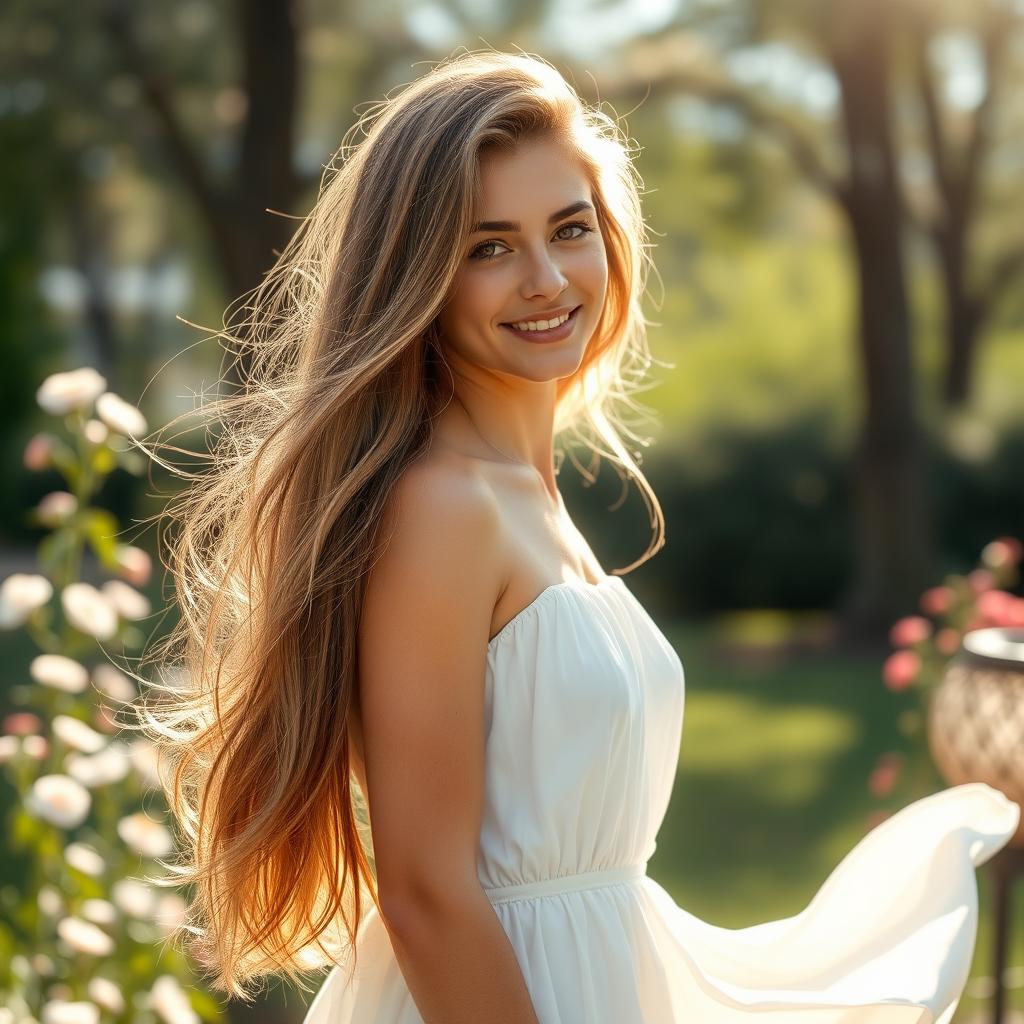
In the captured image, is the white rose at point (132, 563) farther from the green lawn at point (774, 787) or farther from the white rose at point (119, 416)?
the green lawn at point (774, 787)

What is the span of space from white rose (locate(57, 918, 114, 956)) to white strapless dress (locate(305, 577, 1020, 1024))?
2.68ft

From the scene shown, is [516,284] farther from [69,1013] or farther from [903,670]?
[903,670]

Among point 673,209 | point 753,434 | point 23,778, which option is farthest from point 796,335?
point 23,778

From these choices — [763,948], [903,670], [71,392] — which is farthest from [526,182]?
[903,670]

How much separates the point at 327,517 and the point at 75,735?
1261 mm

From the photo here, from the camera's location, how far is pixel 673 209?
44.4 ft

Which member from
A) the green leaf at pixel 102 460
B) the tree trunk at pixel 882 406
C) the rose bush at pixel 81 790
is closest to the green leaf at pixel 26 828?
the rose bush at pixel 81 790

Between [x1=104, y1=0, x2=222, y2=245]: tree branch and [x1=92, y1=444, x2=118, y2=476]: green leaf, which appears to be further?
[x1=104, y1=0, x2=222, y2=245]: tree branch

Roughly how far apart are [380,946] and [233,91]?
858cm

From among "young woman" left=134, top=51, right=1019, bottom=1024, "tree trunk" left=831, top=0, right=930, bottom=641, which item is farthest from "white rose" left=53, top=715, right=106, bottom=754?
"tree trunk" left=831, top=0, right=930, bottom=641

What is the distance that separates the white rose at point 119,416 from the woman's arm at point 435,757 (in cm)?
114

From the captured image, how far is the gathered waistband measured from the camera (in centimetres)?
180

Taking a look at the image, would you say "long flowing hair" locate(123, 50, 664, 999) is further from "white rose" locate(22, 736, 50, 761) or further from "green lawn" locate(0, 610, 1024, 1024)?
"green lawn" locate(0, 610, 1024, 1024)

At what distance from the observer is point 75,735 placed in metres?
2.72
